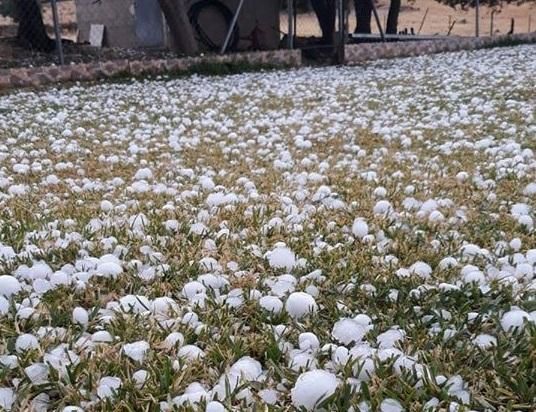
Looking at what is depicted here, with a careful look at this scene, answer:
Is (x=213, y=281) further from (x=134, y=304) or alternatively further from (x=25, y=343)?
(x=25, y=343)

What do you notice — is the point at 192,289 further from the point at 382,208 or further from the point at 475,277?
the point at 382,208

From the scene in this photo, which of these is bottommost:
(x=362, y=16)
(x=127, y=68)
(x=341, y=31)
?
(x=127, y=68)

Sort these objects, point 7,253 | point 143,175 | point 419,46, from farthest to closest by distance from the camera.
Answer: point 419,46 → point 143,175 → point 7,253

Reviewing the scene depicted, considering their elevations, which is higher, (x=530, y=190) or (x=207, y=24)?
(x=207, y=24)

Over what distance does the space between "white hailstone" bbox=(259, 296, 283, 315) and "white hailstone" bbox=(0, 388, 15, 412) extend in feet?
2.07

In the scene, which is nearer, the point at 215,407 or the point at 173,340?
the point at 215,407

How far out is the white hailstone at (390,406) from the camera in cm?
114

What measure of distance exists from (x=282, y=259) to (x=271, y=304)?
0.32 meters

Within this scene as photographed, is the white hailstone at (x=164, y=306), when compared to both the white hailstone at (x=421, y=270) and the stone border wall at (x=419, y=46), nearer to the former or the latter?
the white hailstone at (x=421, y=270)

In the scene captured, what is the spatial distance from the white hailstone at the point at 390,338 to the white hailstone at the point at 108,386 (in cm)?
59

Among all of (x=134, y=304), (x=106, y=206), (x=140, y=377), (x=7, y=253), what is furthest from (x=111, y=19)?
(x=140, y=377)

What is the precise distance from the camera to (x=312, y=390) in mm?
1163

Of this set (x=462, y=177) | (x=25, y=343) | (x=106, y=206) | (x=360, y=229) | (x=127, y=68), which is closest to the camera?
(x=25, y=343)

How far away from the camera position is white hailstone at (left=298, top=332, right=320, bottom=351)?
1.37 meters
